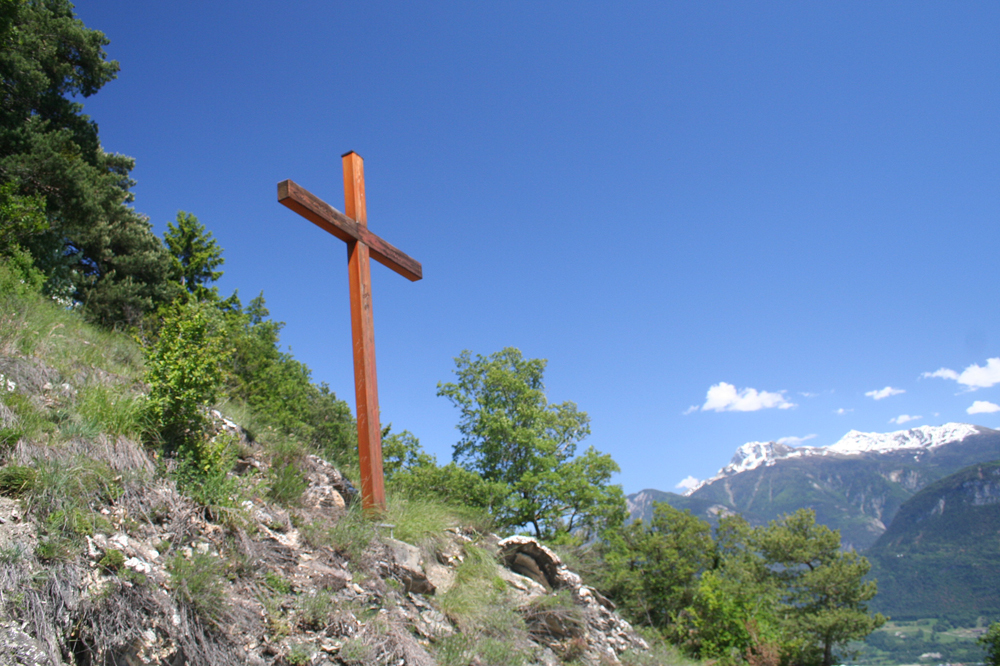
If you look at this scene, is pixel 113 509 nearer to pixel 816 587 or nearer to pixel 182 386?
pixel 182 386

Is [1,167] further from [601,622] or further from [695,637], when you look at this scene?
[695,637]

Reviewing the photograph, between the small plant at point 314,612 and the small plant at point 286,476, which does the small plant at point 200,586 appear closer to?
the small plant at point 314,612

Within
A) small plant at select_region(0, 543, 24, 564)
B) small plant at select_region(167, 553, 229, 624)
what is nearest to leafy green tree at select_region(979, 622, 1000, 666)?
small plant at select_region(167, 553, 229, 624)

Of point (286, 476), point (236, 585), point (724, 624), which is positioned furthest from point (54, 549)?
point (724, 624)

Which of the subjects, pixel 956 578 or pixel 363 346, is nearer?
pixel 363 346

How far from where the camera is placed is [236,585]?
12.6ft

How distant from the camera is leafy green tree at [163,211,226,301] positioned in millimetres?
23453

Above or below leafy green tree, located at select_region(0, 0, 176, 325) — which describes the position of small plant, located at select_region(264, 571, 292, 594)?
below

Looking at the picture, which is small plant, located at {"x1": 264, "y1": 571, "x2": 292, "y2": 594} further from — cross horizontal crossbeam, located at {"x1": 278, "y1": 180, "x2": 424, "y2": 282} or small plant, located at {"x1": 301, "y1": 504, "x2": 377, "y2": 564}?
cross horizontal crossbeam, located at {"x1": 278, "y1": 180, "x2": 424, "y2": 282}

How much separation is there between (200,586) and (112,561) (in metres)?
0.53

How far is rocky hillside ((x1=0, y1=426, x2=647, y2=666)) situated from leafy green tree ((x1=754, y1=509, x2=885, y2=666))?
26.7 m

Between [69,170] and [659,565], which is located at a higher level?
[69,170]

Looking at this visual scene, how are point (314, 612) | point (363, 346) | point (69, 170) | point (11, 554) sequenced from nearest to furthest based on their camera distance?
point (11, 554), point (314, 612), point (363, 346), point (69, 170)

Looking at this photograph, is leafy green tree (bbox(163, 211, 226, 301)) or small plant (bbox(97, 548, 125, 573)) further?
leafy green tree (bbox(163, 211, 226, 301))
